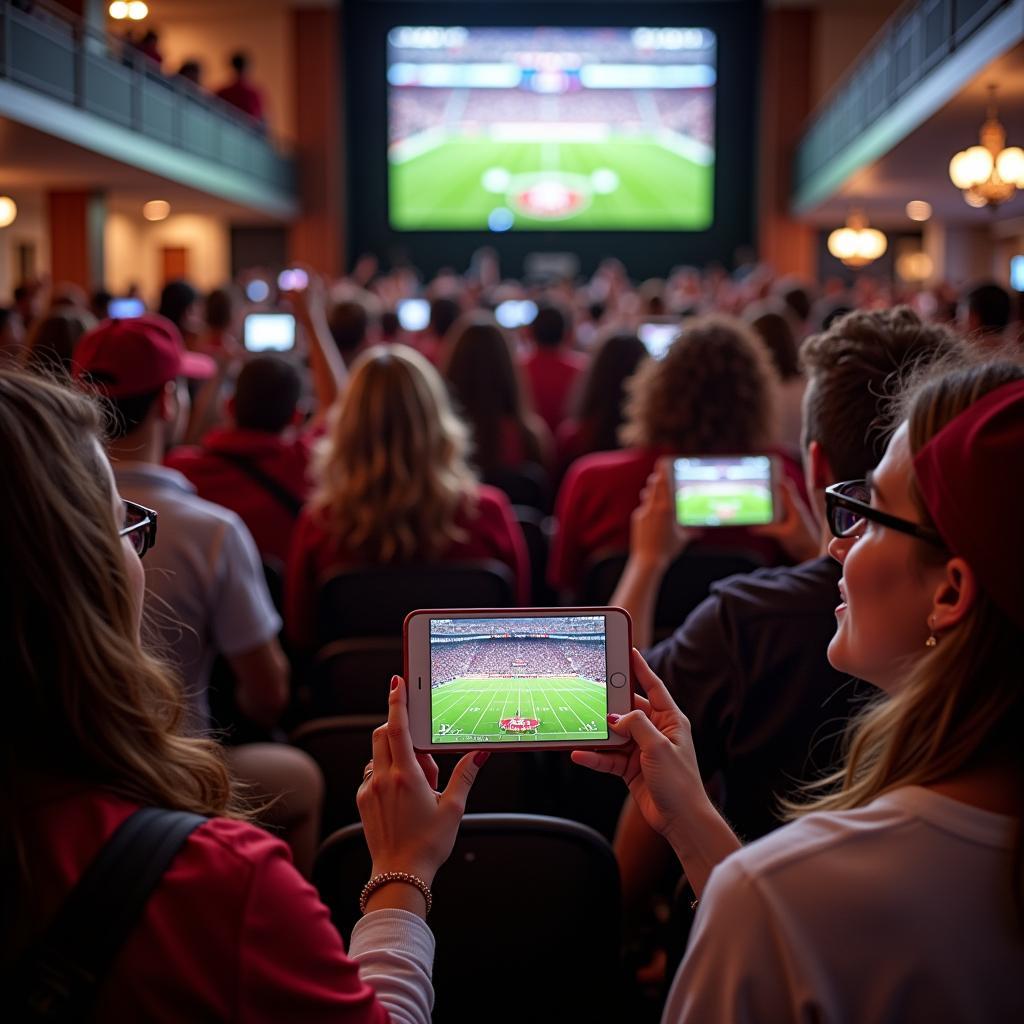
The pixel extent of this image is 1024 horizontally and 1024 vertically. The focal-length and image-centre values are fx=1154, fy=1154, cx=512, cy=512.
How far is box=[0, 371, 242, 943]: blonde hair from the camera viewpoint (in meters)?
0.95

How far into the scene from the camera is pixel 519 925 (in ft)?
5.25

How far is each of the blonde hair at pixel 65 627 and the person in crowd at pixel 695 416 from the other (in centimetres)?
217

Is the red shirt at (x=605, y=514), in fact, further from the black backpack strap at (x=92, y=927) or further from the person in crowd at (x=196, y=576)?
the black backpack strap at (x=92, y=927)

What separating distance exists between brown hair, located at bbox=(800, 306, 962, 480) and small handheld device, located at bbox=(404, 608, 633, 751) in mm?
732

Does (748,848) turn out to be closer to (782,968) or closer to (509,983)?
(782,968)

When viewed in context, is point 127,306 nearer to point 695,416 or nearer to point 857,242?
point 695,416

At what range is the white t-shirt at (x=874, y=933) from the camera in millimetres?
901

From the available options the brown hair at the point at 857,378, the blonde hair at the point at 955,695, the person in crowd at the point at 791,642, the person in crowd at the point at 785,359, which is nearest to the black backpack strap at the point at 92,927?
the blonde hair at the point at 955,695

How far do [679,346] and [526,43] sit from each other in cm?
1675

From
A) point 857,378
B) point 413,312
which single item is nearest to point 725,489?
point 857,378

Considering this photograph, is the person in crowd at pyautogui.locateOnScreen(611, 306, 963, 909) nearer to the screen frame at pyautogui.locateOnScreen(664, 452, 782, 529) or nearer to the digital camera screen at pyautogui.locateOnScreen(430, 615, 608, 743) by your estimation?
the screen frame at pyautogui.locateOnScreen(664, 452, 782, 529)

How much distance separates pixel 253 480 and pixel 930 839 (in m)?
2.67

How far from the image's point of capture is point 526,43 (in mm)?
18328

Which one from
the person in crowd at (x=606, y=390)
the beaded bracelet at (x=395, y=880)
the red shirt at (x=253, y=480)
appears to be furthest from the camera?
the person in crowd at (x=606, y=390)
